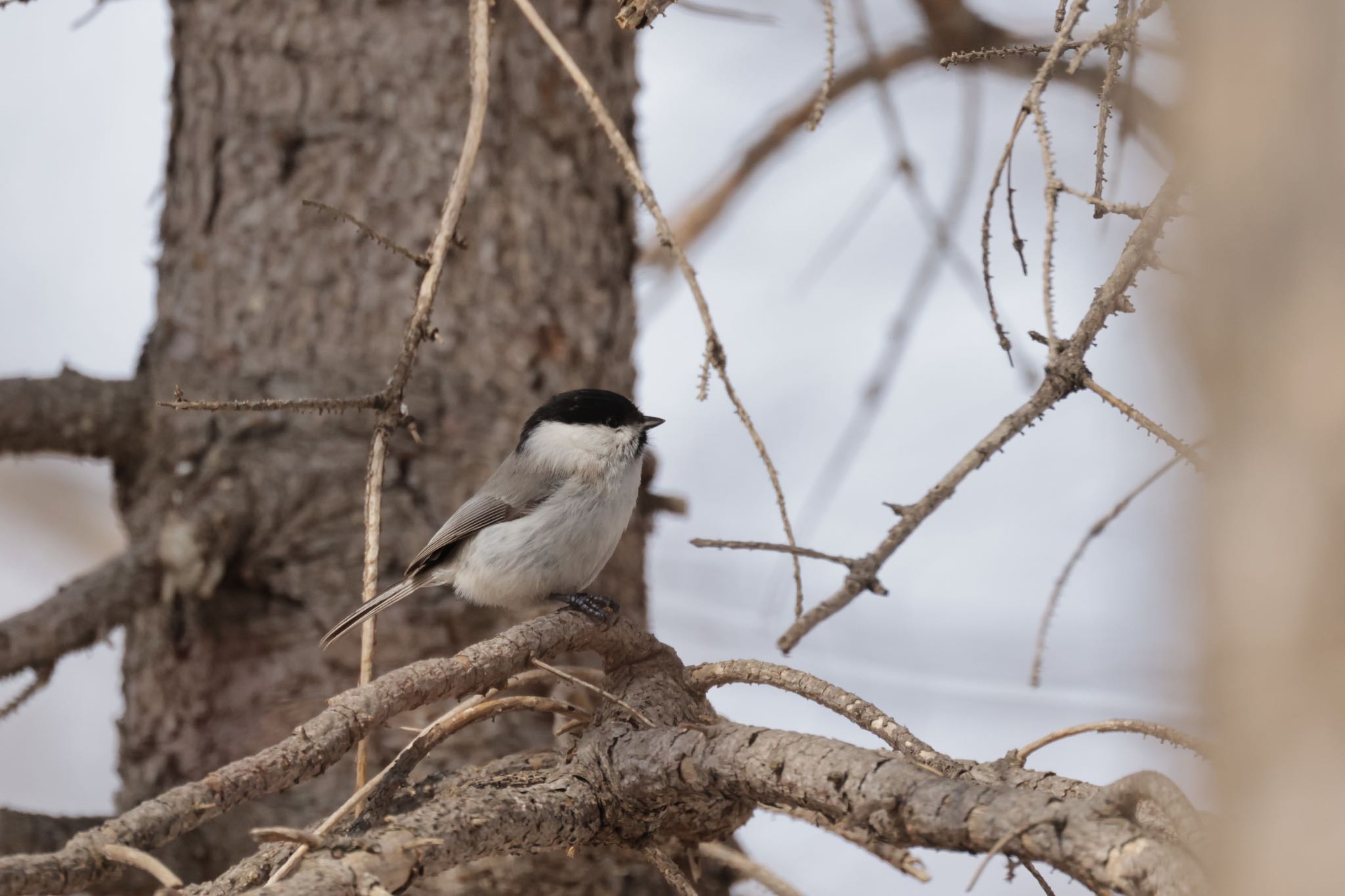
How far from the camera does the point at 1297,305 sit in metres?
0.69

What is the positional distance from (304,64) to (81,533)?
5.61 meters

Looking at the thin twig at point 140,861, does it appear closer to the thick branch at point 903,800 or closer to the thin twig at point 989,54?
the thick branch at point 903,800

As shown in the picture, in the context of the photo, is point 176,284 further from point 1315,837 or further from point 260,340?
point 1315,837

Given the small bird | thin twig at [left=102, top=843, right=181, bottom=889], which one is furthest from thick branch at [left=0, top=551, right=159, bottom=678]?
thin twig at [left=102, top=843, right=181, bottom=889]

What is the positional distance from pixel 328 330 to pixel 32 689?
1.00 m

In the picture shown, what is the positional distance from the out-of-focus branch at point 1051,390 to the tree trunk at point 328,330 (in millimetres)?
1137

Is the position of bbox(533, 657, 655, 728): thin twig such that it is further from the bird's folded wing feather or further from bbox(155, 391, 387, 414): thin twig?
the bird's folded wing feather

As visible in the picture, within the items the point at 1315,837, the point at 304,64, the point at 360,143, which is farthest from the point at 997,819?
the point at 304,64

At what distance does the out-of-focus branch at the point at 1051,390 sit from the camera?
1.49 m

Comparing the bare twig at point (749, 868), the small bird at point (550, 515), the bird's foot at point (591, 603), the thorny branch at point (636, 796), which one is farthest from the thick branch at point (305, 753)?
the small bird at point (550, 515)

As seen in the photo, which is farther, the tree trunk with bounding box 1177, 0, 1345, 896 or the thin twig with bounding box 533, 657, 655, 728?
the thin twig with bounding box 533, 657, 655, 728

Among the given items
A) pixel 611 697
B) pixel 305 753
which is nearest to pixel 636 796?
pixel 611 697

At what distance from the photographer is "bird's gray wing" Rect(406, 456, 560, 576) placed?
8.58ft

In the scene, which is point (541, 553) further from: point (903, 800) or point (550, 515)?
point (903, 800)
